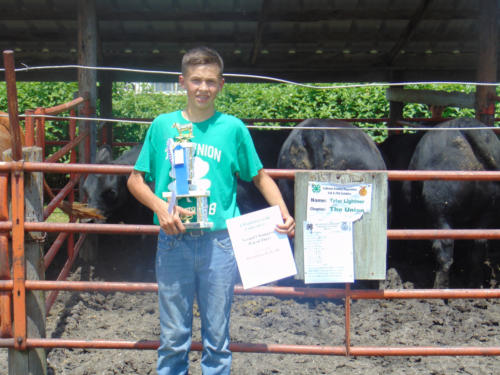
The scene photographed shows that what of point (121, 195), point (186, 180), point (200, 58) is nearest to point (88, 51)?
point (121, 195)

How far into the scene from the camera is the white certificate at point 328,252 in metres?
2.95

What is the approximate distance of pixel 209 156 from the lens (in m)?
2.54

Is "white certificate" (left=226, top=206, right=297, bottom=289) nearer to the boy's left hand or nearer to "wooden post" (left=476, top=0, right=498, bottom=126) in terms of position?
the boy's left hand

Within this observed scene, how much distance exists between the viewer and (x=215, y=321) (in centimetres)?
258

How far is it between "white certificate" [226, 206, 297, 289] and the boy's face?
0.55 m

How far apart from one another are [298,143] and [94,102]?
90.2 inches

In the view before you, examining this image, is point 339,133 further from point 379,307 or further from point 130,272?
point 130,272

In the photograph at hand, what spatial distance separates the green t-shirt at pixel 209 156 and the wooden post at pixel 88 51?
366cm

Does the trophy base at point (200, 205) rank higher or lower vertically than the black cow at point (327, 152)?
lower

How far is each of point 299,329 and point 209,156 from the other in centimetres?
201

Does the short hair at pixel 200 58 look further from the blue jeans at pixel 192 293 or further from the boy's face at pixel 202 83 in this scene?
the blue jeans at pixel 192 293

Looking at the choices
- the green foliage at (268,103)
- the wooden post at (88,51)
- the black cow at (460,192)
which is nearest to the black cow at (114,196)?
the wooden post at (88,51)

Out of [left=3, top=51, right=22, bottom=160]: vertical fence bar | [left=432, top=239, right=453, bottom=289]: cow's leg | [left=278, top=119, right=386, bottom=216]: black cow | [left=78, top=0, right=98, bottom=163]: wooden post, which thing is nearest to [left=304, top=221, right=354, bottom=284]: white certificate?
[left=3, top=51, right=22, bottom=160]: vertical fence bar

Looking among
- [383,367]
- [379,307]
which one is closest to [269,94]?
[379,307]
